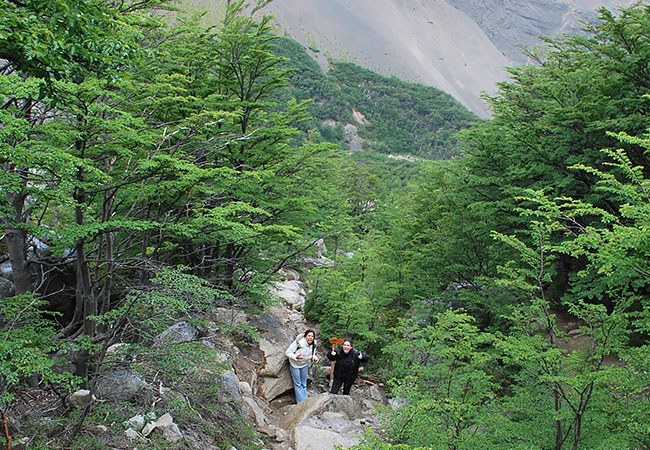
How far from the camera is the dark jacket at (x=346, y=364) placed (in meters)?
7.70

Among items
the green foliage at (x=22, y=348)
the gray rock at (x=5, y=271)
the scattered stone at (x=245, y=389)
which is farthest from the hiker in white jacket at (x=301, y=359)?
the gray rock at (x=5, y=271)

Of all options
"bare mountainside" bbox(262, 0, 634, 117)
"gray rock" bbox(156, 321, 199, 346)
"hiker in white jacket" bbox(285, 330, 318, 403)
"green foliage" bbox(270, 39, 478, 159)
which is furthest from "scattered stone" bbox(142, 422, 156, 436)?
"bare mountainside" bbox(262, 0, 634, 117)

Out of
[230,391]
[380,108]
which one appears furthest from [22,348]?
[380,108]

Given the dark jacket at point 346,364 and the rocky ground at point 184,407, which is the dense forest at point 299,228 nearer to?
the rocky ground at point 184,407

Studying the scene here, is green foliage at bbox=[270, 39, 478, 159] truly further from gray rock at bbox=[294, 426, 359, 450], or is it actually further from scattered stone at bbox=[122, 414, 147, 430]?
scattered stone at bbox=[122, 414, 147, 430]

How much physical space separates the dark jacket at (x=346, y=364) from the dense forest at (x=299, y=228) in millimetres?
1021

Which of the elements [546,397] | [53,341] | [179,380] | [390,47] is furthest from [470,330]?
[390,47]

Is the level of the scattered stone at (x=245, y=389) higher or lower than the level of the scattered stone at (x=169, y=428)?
lower

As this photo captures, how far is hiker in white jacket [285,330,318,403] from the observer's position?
Answer: 7.54m

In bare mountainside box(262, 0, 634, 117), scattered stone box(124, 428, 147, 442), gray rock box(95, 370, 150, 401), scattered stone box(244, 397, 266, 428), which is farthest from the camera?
bare mountainside box(262, 0, 634, 117)

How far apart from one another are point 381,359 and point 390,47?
167 metres

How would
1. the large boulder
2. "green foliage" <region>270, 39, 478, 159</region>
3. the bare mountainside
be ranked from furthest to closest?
the bare mountainside → "green foliage" <region>270, 39, 478, 159</region> → the large boulder

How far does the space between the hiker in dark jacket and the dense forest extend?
104 centimetres

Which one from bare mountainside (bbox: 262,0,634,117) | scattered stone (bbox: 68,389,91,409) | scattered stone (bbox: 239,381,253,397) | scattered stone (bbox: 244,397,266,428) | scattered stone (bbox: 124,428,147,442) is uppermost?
bare mountainside (bbox: 262,0,634,117)
